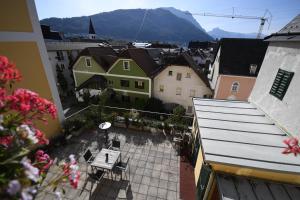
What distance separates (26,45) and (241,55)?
19.4 metres

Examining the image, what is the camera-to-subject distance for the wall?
16.5m

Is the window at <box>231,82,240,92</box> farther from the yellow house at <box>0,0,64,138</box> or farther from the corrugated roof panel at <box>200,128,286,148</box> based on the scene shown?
the yellow house at <box>0,0,64,138</box>

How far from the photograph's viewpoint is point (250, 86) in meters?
16.5

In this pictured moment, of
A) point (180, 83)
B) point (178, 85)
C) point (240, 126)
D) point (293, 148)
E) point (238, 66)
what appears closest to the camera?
point (293, 148)

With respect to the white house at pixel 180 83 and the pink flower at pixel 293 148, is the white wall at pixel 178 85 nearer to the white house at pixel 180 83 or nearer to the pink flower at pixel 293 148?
the white house at pixel 180 83

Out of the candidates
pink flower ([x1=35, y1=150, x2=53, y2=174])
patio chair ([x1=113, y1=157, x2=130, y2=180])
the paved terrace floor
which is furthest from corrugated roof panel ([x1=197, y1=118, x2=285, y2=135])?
pink flower ([x1=35, y1=150, x2=53, y2=174])

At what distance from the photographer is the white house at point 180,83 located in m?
16.8

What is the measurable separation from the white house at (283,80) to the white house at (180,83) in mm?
8825

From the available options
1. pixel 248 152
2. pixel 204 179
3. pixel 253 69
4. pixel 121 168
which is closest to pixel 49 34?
pixel 121 168

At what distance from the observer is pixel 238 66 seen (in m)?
16.7

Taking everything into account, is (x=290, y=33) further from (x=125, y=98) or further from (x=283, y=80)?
(x=125, y=98)

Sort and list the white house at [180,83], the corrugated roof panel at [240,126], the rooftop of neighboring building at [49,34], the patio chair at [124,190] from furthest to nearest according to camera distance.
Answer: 1. the rooftop of neighboring building at [49,34]
2. the white house at [180,83]
3. the patio chair at [124,190]
4. the corrugated roof panel at [240,126]

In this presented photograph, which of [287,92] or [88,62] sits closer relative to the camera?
[287,92]

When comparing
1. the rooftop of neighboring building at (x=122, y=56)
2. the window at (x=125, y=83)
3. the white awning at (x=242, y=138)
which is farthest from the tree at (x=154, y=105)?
the white awning at (x=242, y=138)
